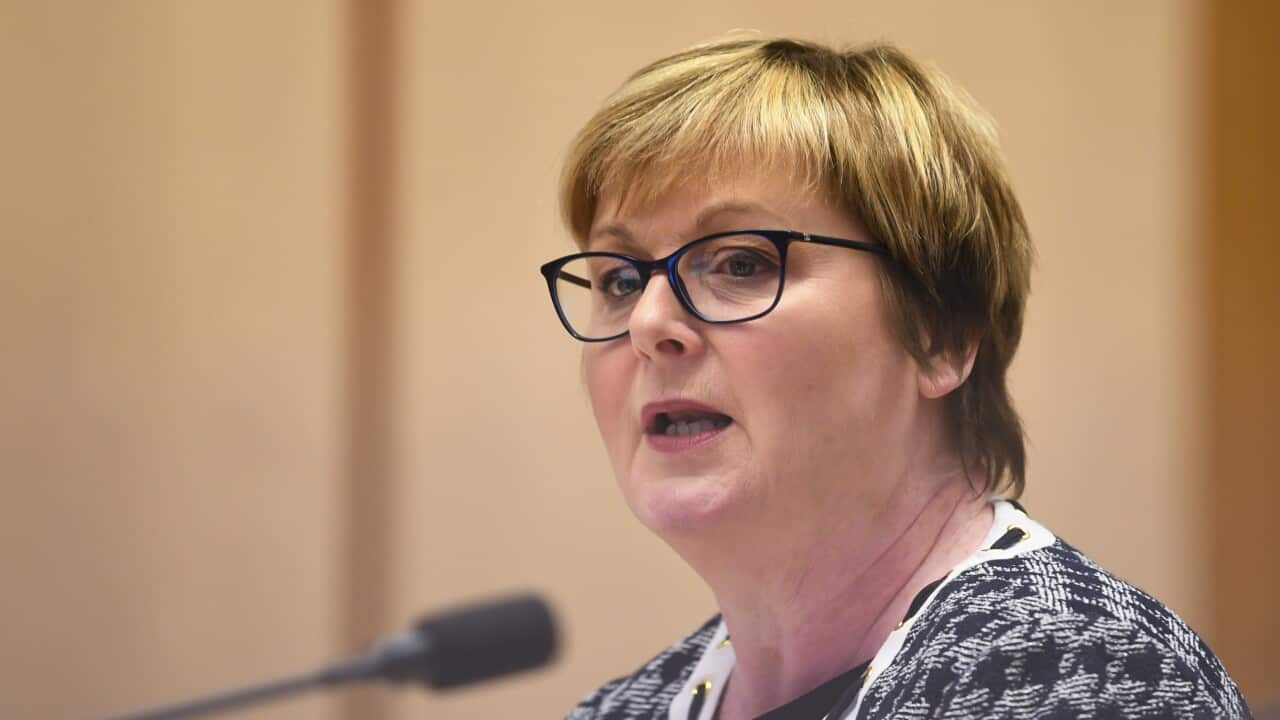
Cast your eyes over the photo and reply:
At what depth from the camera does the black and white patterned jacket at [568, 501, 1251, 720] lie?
1229 millimetres

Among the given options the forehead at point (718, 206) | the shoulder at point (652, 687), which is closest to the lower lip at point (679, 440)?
the forehead at point (718, 206)

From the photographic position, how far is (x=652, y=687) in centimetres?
188

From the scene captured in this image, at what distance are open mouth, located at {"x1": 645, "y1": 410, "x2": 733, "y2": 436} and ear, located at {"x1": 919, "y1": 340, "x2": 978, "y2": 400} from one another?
0.24 metres

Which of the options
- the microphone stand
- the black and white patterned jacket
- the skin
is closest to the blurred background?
the skin

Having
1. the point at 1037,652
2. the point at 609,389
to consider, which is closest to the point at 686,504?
the point at 609,389

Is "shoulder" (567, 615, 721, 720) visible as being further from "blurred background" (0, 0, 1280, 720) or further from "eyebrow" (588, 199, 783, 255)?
"blurred background" (0, 0, 1280, 720)

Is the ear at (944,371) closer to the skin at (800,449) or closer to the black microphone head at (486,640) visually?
the skin at (800,449)

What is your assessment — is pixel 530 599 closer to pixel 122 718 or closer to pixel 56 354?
pixel 122 718

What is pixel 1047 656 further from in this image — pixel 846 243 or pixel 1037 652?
pixel 846 243

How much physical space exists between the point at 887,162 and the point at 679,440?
391 mm

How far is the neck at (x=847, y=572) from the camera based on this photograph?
1.53 metres

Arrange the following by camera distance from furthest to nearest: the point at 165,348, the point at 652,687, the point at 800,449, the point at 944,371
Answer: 1. the point at 165,348
2. the point at 652,687
3. the point at 944,371
4. the point at 800,449

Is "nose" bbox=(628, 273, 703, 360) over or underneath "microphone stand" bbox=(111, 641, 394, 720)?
over

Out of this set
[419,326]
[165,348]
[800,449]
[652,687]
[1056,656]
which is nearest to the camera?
[1056,656]
